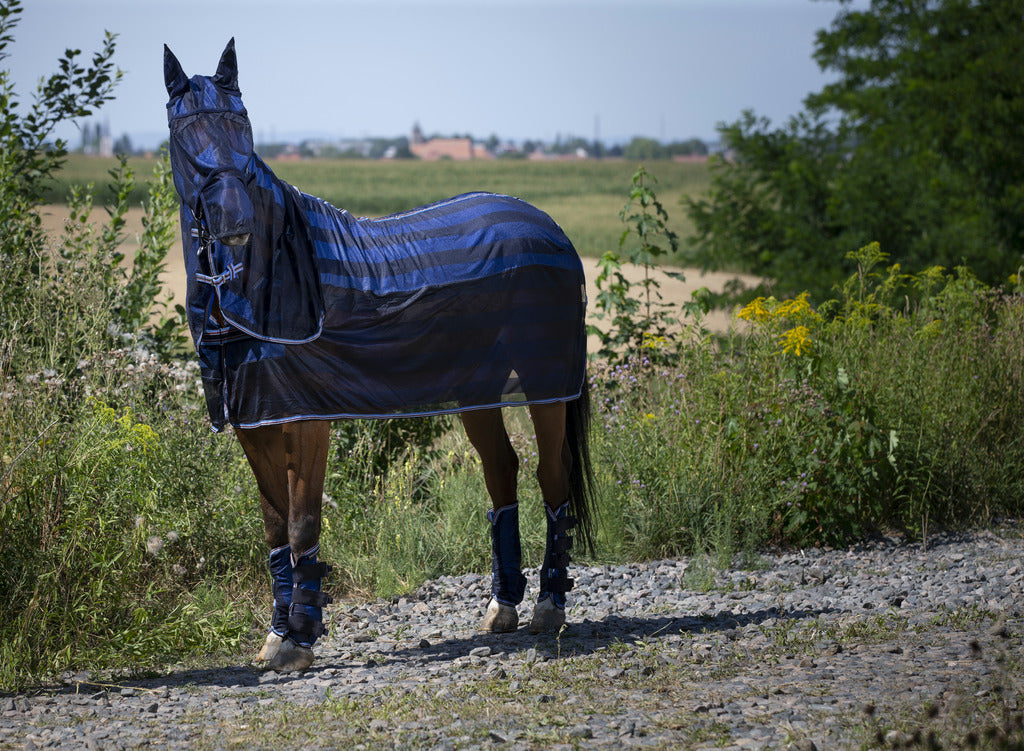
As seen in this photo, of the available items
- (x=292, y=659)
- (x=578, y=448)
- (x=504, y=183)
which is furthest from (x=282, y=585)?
(x=504, y=183)

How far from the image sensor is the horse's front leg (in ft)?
12.5

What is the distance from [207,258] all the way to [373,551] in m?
2.32

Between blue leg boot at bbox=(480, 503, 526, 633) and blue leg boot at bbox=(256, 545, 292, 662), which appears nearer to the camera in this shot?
blue leg boot at bbox=(256, 545, 292, 662)

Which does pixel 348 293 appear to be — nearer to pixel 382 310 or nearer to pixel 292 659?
pixel 382 310

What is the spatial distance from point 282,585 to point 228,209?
153 centimetres

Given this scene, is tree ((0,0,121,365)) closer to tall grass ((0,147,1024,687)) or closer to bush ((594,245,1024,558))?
tall grass ((0,147,1024,687))

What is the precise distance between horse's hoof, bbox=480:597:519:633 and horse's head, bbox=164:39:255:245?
1.96 metres

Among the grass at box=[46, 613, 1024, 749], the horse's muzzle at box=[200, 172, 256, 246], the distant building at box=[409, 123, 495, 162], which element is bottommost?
the grass at box=[46, 613, 1024, 749]

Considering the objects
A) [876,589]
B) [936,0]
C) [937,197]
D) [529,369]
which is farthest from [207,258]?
[936,0]

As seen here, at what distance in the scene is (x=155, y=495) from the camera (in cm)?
469

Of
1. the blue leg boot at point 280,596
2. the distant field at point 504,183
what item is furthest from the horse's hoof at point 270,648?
the distant field at point 504,183

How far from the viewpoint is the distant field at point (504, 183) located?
2067 inches

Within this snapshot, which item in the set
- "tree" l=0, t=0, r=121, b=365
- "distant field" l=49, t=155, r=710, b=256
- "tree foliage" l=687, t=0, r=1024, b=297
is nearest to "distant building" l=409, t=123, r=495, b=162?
"distant field" l=49, t=155, r=710, b=256

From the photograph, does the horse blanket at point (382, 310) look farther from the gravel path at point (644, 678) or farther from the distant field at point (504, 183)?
the distant field at point (504, 183)
